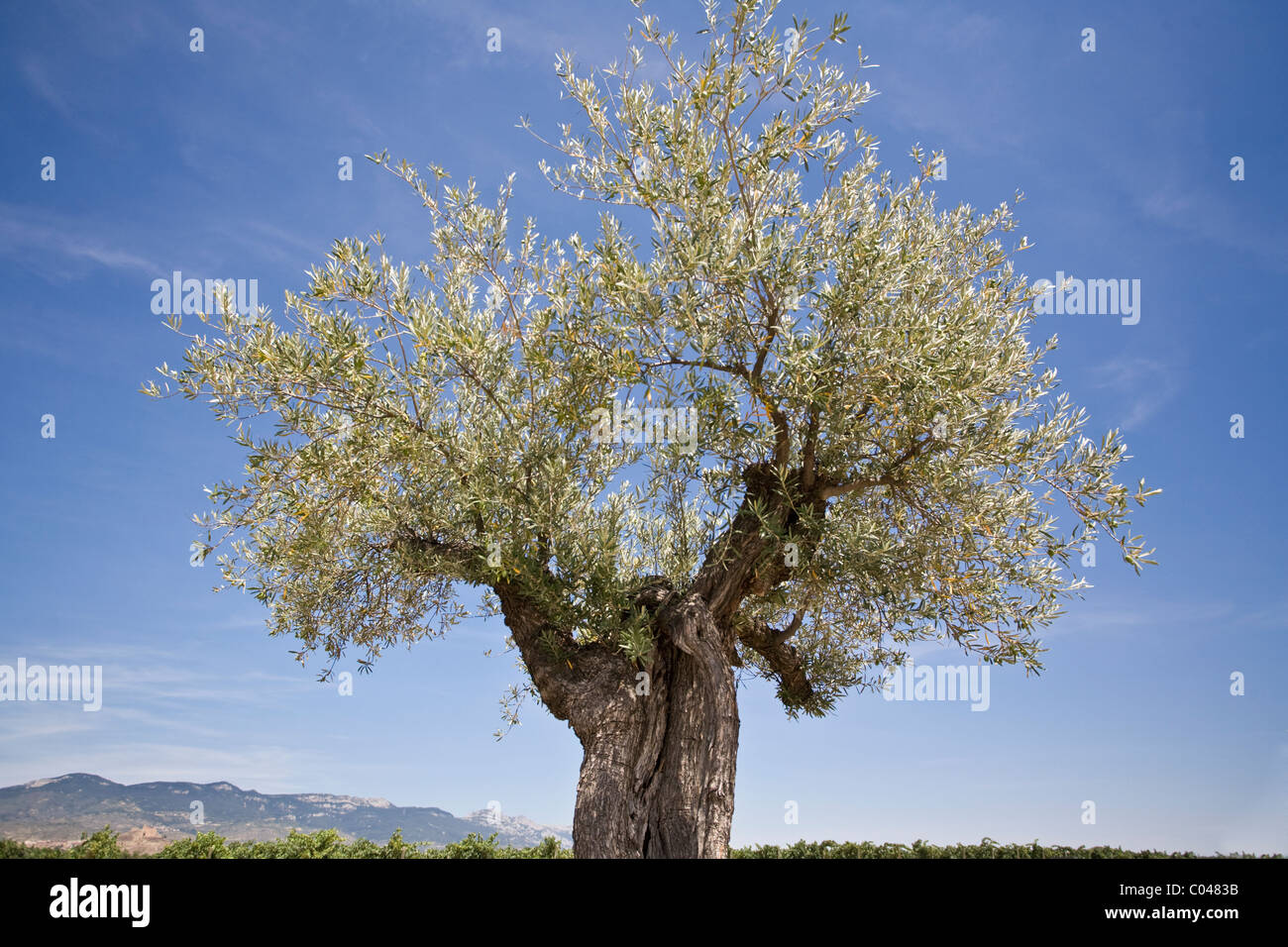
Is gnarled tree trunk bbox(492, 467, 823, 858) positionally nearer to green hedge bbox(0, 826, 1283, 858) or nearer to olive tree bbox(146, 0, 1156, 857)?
olive tree bbox(146, 0, 1156, 857)

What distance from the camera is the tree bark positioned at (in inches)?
366

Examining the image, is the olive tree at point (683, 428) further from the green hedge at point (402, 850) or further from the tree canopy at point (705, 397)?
the green hedge at point (402, 850)

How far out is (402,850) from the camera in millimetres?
13625

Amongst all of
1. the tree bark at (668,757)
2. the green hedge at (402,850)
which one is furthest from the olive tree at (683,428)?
the green hedge at (402,850)

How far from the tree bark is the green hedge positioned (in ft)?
18.0

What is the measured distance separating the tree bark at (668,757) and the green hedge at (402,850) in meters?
5.47

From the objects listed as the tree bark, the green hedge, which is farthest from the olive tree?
the green hedge

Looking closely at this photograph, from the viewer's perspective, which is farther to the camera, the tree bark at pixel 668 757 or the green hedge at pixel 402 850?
the green hedge at pixel 402 850

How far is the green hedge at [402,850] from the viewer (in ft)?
41.0
